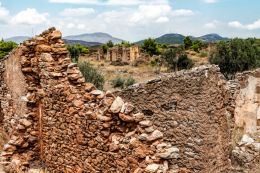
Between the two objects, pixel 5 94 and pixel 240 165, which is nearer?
pixel 240 165

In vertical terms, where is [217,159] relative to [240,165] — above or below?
above

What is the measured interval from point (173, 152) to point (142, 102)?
2.21 meters

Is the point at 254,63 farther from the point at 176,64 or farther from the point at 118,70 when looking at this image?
the point at 118,70

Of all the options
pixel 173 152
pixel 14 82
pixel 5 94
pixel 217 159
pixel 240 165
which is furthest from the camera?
pixel 5 94

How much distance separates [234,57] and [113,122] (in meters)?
29.0

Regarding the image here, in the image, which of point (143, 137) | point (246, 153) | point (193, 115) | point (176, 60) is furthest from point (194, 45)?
point (143, 137)

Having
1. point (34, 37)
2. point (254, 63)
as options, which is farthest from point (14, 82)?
point (254, 63)

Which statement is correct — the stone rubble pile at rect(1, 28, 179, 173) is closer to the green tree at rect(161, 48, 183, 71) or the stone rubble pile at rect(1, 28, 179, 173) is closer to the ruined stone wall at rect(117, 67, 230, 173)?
the ruined stone wall at rect(117, 67, 230, 173)

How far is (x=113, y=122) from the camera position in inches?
236

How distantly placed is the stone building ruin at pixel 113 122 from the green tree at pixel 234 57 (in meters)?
26.1

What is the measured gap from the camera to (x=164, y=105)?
7336mm

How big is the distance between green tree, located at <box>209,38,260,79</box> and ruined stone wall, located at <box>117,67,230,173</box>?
2612cm

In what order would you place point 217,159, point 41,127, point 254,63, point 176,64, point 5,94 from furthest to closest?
point 176,64, point 254,63, point 5,94, point 41,127, point 217,159

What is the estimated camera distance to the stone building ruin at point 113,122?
5750 millimetres
